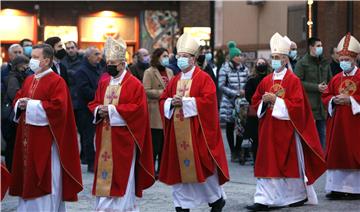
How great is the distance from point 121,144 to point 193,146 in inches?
34.8

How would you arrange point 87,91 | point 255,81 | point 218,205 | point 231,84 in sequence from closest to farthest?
point 218,205 → point 255,81 → point 87,91 → point 231,84

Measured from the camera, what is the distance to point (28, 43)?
52.7 feet

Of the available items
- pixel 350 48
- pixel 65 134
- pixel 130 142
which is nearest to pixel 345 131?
pixel 350 48

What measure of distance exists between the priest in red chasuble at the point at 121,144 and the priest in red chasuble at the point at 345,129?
288cm

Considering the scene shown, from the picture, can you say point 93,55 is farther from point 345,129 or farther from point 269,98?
point 345,129

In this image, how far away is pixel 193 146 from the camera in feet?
32.0

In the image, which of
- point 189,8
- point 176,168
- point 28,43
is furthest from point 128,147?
point 189,8

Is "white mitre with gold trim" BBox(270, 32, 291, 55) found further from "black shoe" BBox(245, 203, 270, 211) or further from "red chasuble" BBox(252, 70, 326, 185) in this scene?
"black shoe" BBox(245, 203, 270, 211)

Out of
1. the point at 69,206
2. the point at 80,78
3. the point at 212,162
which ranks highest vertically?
the point at 80,78

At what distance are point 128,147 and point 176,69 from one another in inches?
169

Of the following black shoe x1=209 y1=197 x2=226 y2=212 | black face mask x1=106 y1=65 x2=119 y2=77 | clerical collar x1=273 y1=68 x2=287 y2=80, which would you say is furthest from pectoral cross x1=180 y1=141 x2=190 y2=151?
clerical collar x1=273 y1=68 x2=287 y2=80

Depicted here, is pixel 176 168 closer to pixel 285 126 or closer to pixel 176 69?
pixel 285 126

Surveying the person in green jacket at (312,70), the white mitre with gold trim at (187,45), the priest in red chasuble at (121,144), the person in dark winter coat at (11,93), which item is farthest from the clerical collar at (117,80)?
the person in green jacket at (312,70)

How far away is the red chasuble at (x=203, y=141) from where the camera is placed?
31.9 feet
